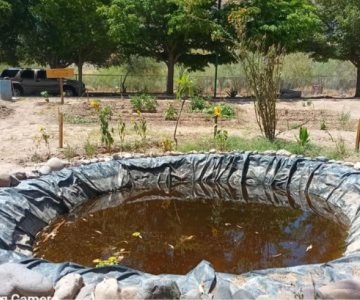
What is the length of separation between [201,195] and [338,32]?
49.8 ft

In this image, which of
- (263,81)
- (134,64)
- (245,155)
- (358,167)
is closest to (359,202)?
(358,167)

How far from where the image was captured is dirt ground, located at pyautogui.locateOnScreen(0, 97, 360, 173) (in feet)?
29.0

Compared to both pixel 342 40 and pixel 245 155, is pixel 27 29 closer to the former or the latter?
pixel 342 40

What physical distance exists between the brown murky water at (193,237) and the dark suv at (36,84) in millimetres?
13347

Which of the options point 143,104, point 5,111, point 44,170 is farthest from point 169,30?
point 44,170

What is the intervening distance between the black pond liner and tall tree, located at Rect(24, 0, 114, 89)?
38.6 ft

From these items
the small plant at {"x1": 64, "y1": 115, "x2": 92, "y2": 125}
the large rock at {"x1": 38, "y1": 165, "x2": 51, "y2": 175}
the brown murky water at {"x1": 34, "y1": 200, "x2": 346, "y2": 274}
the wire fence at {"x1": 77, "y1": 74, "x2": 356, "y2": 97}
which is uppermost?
the wire fence at {"x1": 77, "y1": 74, "x2": 356, "y2": 97}

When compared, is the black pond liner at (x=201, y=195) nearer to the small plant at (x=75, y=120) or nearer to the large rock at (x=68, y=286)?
the large rock at (x=68, y=286)

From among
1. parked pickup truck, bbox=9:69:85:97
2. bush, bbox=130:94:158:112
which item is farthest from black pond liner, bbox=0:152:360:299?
parked pickup truck, bbox=9:69:85:97

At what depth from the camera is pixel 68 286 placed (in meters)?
3.45

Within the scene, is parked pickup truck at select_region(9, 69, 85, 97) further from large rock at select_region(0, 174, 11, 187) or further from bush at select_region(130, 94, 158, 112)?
large rock at select_region(0, 174, 11, 187)

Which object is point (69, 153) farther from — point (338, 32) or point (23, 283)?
point (338, 32)

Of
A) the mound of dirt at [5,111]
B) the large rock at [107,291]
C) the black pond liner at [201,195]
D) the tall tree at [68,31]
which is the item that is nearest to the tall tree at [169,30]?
the tall tree at [68,31]

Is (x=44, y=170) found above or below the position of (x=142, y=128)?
below
